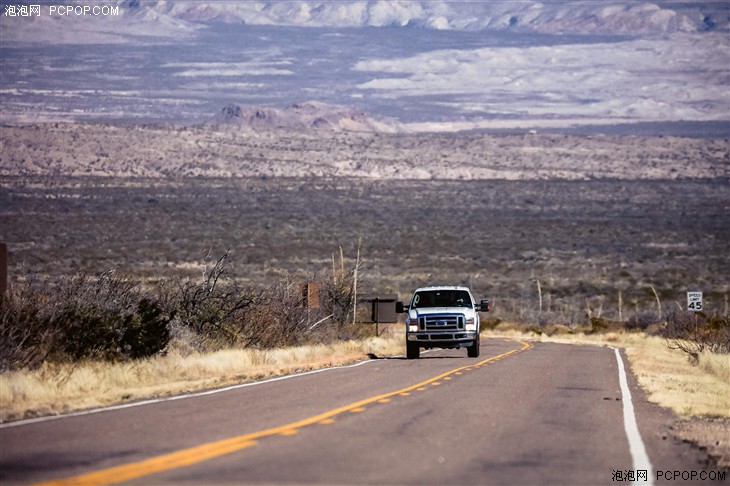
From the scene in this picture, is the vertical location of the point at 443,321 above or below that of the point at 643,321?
above

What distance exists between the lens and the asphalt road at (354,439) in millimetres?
11320

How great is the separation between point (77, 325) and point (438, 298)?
13149mm

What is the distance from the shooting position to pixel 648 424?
16.9 m

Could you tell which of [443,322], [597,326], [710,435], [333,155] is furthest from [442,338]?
[333,155]

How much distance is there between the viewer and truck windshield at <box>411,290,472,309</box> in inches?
1334

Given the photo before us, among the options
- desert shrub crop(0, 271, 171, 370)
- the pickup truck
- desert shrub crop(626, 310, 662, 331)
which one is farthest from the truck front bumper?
desert shrub crop(626, 310, 662, 331)

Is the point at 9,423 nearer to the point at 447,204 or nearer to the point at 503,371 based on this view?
the point at 503,371

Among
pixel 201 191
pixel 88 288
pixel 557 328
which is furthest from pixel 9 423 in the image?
pixel 201 191

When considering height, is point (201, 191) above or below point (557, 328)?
above

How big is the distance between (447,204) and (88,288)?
274ft

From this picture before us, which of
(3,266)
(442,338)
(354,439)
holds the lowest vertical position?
(442,338)

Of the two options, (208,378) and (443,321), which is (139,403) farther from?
(443,321)

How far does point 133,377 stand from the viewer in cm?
2086

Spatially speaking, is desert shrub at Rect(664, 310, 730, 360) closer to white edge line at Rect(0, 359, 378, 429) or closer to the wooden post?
white edge line at Rect(0, 359, 378, 429)
